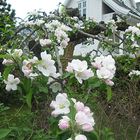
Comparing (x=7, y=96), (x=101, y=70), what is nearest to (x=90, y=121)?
(x=101, y=70)

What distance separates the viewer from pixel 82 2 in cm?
2498

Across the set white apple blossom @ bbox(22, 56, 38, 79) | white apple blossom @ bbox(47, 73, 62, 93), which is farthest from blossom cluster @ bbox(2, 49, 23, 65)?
white apple blossom @ bbox(47, 73, 62, 93)

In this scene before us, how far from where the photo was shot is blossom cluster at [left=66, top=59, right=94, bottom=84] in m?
1.91

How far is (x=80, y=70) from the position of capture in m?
1.91

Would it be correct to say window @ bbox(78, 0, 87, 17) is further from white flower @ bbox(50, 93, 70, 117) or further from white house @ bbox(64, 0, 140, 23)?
white flower @ bbox(50, 93, 70, 117)

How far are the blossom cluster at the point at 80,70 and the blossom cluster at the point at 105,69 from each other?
0.16ft

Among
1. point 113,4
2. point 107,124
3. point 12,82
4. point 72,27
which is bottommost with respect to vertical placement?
point 107,124

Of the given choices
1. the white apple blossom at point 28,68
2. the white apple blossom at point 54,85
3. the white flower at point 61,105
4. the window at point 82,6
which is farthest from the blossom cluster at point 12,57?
the window at point 82,6

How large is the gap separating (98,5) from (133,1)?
329 centimetres

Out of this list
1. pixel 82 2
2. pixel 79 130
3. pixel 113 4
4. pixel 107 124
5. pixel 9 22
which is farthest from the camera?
pixel 82 2

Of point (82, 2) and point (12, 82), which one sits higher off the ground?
point (82, 2)

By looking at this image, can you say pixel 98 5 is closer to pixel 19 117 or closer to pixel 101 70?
pixel 19 117

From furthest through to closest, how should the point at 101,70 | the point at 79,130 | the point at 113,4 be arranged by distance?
the point at 113,4
the point at 101,70
the point at 79,130

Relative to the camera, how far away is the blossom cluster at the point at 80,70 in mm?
1908
